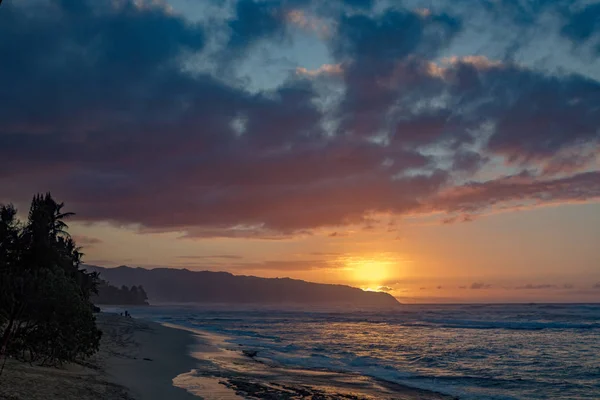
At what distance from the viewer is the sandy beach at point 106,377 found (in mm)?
14602

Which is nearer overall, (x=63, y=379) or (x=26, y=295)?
(x=26, y=295)

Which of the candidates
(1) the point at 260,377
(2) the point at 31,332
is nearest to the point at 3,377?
(2) the point at 31,332

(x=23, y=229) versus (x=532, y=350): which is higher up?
(x=23, y=229)

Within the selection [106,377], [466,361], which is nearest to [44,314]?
[106,377]

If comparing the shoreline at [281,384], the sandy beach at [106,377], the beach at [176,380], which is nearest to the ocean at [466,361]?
the shoreline at [281,384]

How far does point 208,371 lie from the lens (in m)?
28.3

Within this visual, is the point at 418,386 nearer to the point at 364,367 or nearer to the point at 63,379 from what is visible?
the point at 364,367

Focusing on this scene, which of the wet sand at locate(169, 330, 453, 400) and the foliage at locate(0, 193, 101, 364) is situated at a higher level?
the foliage at locate(0, 193, 101, 364)

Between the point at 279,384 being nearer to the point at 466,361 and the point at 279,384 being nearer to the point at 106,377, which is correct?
the point at 106,377

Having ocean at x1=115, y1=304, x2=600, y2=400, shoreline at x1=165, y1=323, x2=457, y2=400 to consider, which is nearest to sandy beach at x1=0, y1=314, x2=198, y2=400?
shoreline at x1=165, y1=323, x2=457, y2=400

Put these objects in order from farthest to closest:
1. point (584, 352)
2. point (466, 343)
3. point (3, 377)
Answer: point (466, 343) < point (584, 352) < point (3, 377)

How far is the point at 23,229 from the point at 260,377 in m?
14.4

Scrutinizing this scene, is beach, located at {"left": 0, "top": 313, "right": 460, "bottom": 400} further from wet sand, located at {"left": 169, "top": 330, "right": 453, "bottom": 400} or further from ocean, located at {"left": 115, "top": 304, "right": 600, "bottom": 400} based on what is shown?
ocean, located at {"left": 115, "top": 304, "right": 600, "bottom": 400}

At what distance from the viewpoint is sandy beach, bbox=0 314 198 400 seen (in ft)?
47.9
